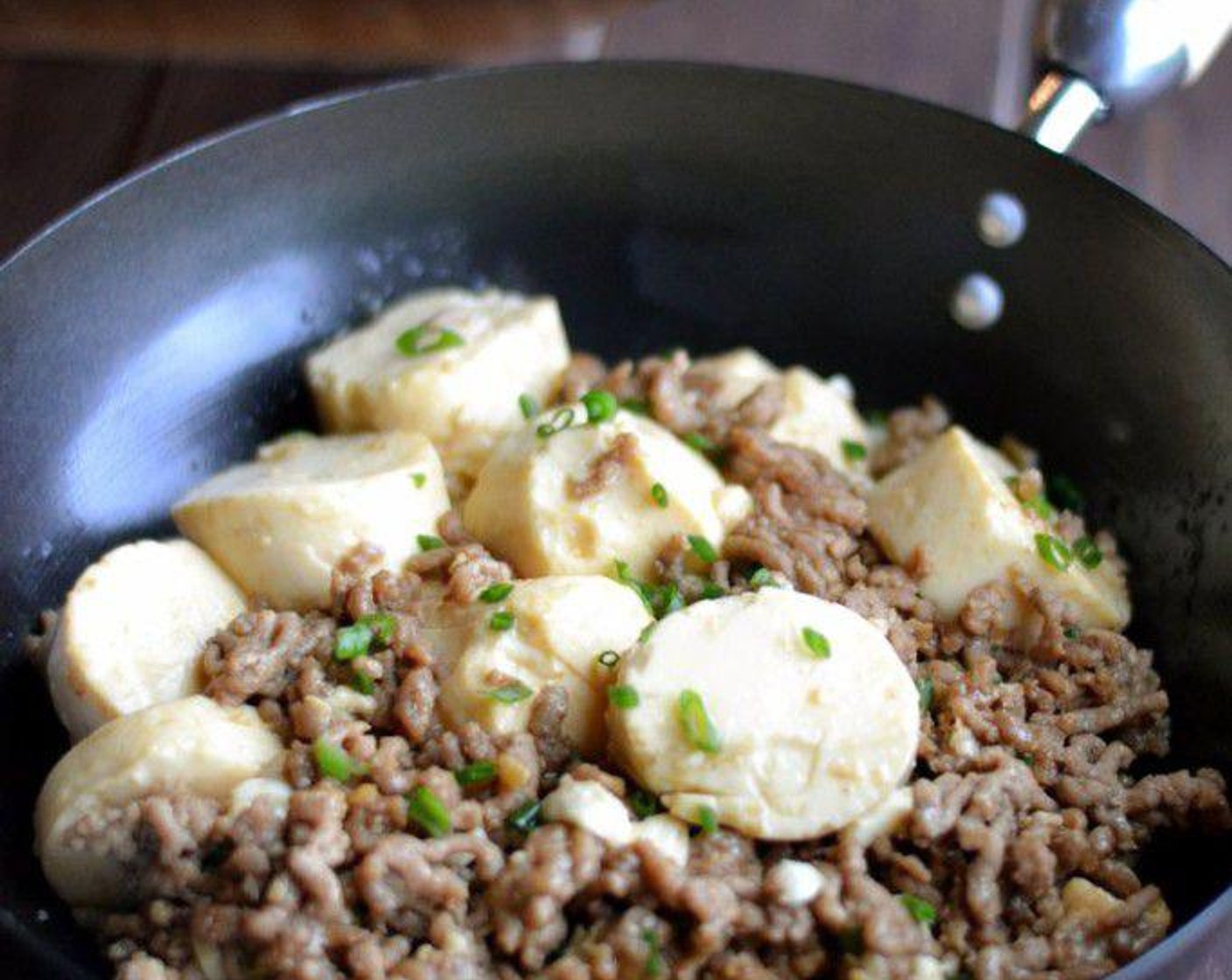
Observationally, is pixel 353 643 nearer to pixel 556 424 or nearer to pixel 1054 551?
pixel 556 424

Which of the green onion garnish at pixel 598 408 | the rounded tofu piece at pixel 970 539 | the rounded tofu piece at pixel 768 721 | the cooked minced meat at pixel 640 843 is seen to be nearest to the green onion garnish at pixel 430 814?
the cooked minced meat at pixel 640 843

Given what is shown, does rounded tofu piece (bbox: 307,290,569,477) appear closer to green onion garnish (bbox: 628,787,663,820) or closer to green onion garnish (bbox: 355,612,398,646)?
green onion garnish (bbox: 355,612,398,646)

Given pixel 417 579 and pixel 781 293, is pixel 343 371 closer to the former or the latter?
pixel 417 579

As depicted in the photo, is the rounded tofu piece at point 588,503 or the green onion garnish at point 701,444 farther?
the green onion garnish at point 701,444

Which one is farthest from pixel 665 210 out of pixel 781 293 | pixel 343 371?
pixel 343 371

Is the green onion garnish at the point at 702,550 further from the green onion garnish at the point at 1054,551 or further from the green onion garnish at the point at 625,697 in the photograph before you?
the green onion garnish at the point at 1054,551

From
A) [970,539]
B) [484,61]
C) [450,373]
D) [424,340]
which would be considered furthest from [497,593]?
[484,61]
